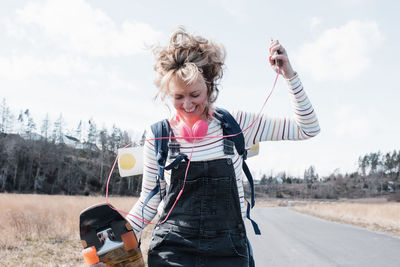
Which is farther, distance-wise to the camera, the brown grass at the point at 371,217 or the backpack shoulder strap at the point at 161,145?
the brown grass at the point at 371,217

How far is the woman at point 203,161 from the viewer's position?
162 cm

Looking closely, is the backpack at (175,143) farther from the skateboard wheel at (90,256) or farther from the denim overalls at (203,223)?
the skateboard wheel at (90,256)

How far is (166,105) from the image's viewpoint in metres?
1.93

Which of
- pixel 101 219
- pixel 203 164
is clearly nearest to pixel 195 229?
pixel 203 164

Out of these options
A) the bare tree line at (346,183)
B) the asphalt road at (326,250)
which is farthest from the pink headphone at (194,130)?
the bare tree line at (346,183)

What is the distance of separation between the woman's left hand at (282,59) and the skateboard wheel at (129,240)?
1158 mm

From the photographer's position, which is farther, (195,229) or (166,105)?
(166,105)

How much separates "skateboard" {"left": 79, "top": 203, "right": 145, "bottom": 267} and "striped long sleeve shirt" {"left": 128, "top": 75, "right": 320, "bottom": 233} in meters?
0.16

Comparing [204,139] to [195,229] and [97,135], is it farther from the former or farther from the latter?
[97,135]

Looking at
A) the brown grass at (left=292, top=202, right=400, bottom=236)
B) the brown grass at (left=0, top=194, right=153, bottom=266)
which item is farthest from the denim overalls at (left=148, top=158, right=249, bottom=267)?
the brown grass at (left=292, top=202, right=400, bottom=236)

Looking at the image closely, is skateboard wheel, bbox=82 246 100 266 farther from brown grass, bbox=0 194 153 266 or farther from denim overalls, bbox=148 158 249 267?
brown grass, bbox=0 194 153 266

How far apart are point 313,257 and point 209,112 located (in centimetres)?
614

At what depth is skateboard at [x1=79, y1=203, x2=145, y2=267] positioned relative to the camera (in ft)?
6.02

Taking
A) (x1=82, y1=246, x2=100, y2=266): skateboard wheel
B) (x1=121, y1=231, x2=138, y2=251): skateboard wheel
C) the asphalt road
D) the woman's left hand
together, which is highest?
the woman's left hand
